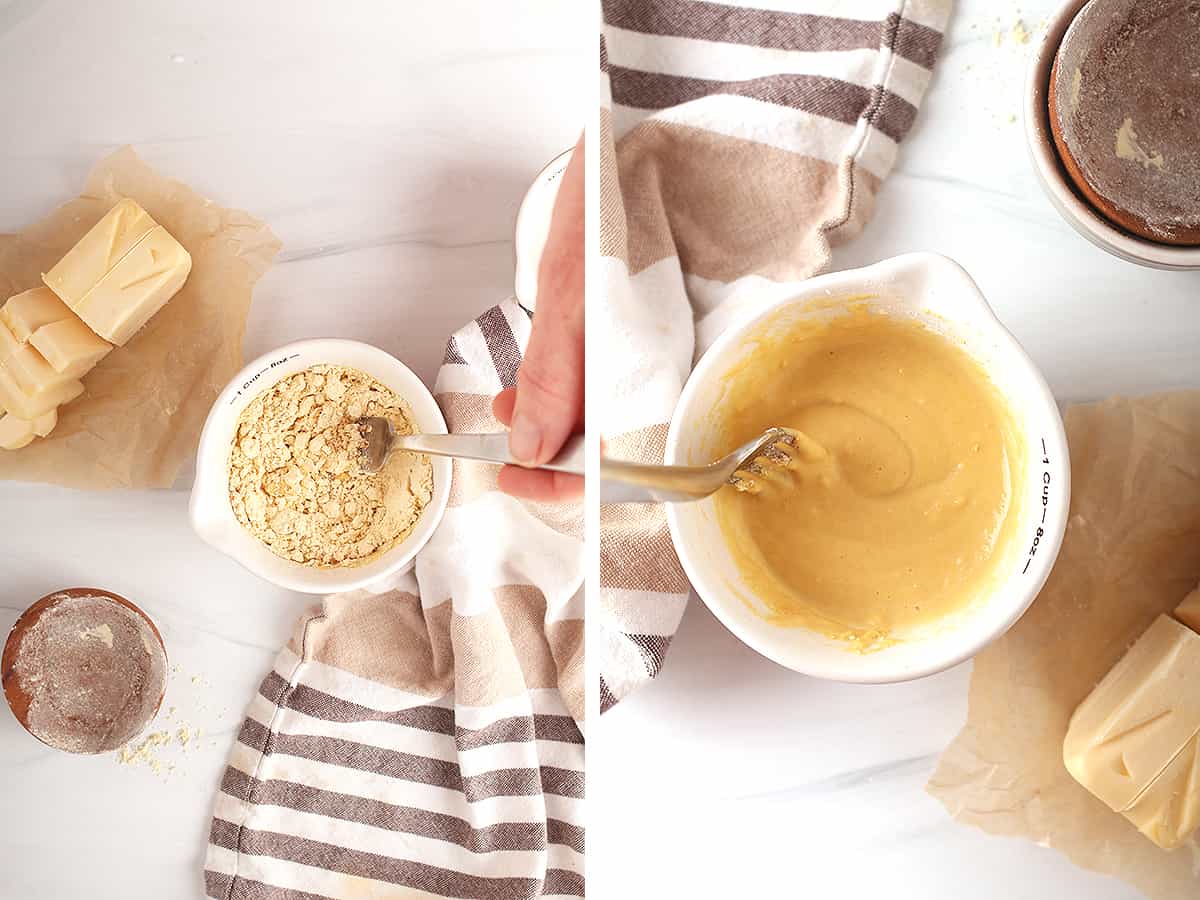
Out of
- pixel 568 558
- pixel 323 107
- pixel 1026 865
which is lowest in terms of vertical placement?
pixel 1026 865

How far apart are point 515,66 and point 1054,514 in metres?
0.24

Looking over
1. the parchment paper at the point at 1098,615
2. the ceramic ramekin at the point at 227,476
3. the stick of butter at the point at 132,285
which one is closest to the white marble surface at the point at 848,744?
the parchment paper at the point at 1098,615

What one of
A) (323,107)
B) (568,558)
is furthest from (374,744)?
(323,107)

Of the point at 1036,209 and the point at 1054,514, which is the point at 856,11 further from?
the point at 1054,514

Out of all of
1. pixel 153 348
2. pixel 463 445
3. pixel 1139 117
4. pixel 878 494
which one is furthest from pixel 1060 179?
pixel 153 348

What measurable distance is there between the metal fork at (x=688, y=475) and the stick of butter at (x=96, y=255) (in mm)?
196

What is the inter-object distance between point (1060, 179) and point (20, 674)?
0.43 meters

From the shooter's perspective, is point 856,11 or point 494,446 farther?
point 856,11

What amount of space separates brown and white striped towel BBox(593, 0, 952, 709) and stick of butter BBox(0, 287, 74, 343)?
20cm

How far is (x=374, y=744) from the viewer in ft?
1.35

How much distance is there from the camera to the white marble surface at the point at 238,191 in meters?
0.36

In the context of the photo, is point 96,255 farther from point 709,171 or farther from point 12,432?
point 709,171

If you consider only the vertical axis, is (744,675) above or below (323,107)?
below

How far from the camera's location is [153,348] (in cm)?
44
